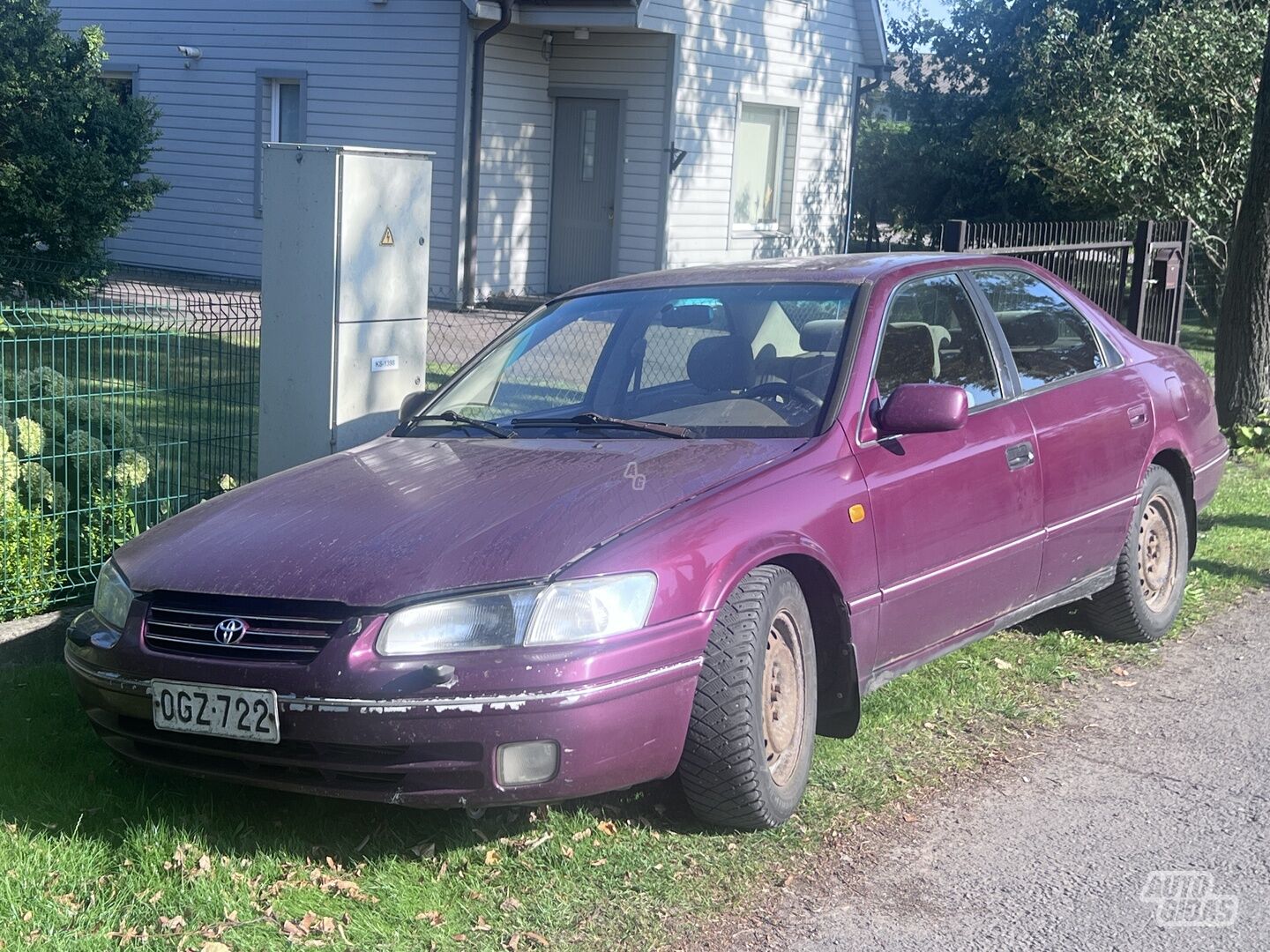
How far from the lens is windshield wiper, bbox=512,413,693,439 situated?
485cm

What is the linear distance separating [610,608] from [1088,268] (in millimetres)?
8829

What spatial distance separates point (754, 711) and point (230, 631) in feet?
4.77

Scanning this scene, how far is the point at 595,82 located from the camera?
62.0 ft

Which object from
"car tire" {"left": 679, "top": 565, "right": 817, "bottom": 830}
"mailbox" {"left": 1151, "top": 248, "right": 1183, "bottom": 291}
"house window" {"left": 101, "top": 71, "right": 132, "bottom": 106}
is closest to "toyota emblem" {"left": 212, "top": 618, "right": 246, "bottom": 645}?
"car tire" {"left": 679, "top": 565, "right": 817, "bottom": 830}

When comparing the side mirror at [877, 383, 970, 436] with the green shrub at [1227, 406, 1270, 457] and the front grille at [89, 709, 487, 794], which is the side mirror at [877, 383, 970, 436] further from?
the green shrub at [1227, 406, 1270, 457]

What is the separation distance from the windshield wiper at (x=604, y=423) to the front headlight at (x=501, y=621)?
116 centimetres

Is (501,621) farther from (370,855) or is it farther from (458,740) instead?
(370,855)

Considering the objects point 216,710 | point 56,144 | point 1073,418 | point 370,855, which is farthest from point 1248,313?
point 56,144

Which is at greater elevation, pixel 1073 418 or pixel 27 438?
pixel 1073 418

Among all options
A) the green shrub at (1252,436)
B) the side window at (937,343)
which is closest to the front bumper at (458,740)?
the side window at (937,343)

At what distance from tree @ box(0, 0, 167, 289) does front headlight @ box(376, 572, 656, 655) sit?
34.7 ft

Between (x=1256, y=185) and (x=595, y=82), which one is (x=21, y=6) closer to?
(x=595, y=82)

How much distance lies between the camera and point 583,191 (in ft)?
63.6

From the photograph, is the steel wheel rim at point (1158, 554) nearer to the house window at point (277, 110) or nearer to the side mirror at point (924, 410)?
the side mirror at point (924, 410)
